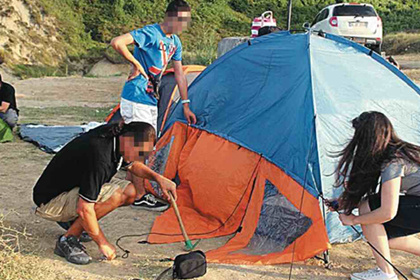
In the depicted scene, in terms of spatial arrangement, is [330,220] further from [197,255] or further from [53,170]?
[53,170]

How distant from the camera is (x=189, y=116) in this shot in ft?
16.1

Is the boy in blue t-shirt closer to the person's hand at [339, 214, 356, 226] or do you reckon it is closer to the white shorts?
the white shorts

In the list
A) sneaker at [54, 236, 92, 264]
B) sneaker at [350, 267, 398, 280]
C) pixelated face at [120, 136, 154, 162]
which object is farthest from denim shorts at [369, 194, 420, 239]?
sneaker at [54, 236, 92, 264]

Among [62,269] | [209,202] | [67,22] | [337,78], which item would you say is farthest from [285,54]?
[67,22]

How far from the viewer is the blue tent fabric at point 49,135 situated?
6.86m

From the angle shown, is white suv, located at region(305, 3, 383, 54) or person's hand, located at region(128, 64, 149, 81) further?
white suv, located at region(305, 3, 383, 54)

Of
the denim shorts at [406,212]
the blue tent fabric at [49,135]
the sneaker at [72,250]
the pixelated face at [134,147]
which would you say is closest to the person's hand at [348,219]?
the denim shorts at [406,212]

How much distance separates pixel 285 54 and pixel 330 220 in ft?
4.92

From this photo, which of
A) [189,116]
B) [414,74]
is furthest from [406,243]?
[414,74]

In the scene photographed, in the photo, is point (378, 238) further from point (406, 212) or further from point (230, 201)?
point (230, 201)

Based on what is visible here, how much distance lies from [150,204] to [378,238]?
2181 mm

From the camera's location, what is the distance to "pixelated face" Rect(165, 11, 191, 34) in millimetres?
4430

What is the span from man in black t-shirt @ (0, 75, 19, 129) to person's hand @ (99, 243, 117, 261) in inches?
166

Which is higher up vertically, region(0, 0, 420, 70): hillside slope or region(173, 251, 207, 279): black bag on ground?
region(173, 251, 207, 279): black bag on ground
